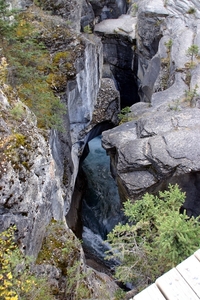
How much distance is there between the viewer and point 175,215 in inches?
228

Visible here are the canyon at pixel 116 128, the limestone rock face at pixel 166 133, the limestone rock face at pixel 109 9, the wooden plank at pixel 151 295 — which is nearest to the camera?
the wooden plank at pixel 151 295

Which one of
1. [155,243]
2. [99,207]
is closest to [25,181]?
[155,243]

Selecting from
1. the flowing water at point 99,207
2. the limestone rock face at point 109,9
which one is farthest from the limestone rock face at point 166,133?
the limestone rock face at point 109,9

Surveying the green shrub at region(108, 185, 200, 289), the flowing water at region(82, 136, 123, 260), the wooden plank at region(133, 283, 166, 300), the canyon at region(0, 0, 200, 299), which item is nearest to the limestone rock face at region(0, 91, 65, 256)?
the canyon at region(0, 0, 200, 299)

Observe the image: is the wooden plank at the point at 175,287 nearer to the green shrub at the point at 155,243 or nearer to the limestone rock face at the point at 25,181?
the green shrub at the point at 155,243

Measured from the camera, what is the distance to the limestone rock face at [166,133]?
10625mm

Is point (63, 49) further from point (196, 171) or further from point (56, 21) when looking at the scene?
point (196, 171)

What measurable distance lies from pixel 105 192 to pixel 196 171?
8.23m

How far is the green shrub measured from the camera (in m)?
5.41

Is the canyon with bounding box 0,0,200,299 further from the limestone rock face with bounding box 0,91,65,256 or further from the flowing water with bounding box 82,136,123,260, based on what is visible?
the flowing water with bounding box 82,136,123,260

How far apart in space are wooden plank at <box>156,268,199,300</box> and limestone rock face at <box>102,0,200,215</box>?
695 cm

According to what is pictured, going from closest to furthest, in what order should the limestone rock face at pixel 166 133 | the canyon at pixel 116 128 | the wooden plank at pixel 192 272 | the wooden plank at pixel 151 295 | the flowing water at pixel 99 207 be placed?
the wooden plank at pixel 151 295, the wooden plank at pixel 192 272, the canyon at pixel 116 128, the limestone rock face at pixel 166 133, the flowing water at pixel 99 207

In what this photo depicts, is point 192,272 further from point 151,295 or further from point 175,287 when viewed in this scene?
point 151,295

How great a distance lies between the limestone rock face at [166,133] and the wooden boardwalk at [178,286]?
6817mm
